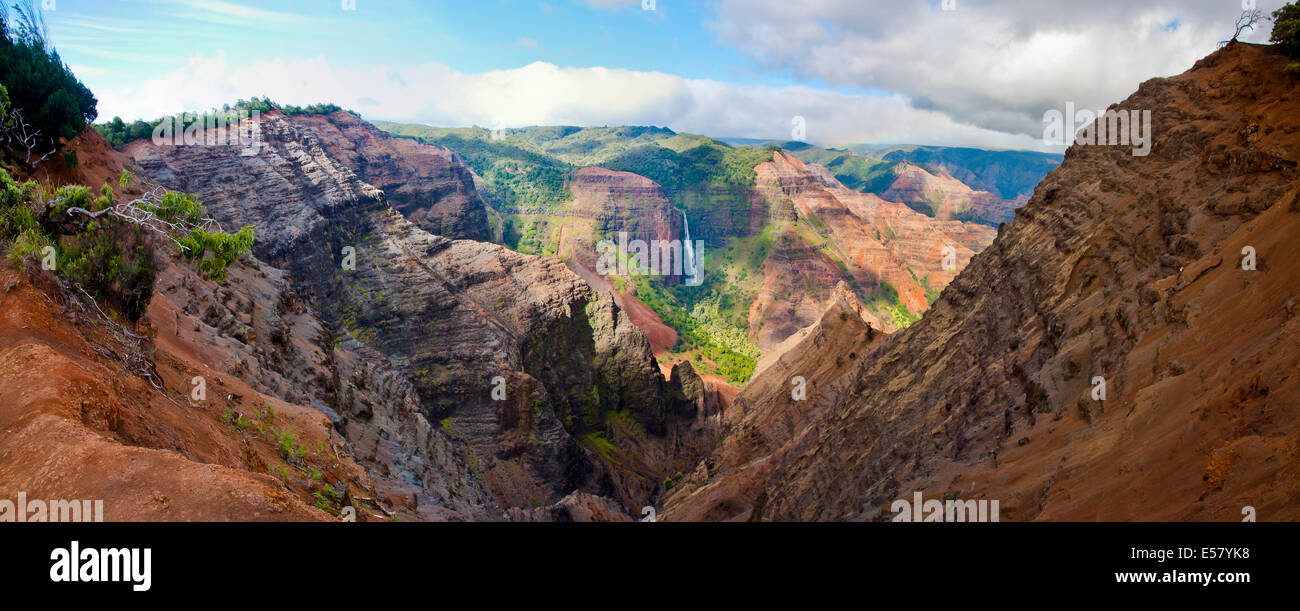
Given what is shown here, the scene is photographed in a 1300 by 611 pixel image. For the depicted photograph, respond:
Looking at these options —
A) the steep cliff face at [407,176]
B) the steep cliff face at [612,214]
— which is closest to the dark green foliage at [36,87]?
the steep cliff face at [407,176]

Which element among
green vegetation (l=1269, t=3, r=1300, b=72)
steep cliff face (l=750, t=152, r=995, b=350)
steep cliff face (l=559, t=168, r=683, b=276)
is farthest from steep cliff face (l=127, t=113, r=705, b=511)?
steep cliff face (l=559, t=168, r=683, b=276)

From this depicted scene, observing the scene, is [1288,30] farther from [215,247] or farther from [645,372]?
[645,372]

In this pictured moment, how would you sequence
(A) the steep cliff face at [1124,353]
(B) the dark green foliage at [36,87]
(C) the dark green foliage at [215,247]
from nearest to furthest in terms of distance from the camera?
(A) the steep cliff face at [1124,353], (C) the dark green foliage at [215,247], (B) the dark green foliage at [36,87]

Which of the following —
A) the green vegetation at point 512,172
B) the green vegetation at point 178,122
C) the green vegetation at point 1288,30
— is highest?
the green vegetation at point 512,172

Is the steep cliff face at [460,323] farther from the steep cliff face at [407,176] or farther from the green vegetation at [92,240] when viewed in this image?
the steep cliff face at [407,176]

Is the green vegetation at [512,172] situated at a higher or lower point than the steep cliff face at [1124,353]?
higher

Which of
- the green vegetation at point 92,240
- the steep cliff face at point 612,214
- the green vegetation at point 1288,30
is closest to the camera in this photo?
the green vegetation at point 92,240

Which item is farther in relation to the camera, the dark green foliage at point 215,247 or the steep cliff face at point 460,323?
the steep cliff face at point 460,323

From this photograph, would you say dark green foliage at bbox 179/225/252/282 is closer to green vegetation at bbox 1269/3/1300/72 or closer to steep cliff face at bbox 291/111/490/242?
green vegetation at bbox 1269/3/1300/72
